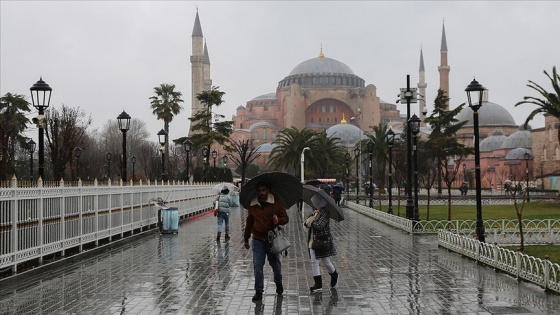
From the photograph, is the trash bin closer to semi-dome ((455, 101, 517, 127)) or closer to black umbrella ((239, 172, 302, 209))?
black umbrella ((239, 172, 302, 209))

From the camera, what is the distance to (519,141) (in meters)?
77.9

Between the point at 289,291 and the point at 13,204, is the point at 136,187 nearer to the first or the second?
the point at 13,204

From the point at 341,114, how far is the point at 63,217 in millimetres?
100292

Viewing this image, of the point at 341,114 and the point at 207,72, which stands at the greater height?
the point at 207,72

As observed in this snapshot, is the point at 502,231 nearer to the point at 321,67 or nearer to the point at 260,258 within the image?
the point at 260,258

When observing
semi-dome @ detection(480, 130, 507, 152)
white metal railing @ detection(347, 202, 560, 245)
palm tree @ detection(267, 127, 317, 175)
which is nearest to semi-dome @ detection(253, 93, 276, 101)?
semi-dome @ detection(480, 130, 507, 152)

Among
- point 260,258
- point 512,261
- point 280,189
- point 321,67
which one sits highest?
point 321,67

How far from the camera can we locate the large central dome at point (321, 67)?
11469 centimetres

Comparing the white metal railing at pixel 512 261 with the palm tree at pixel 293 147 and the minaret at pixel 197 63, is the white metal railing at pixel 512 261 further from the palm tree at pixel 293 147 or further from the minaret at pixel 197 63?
the minaret at pixel 197 63

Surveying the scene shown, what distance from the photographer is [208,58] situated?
104812 millimetres

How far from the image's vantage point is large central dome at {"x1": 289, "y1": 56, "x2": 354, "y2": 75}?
11469cm

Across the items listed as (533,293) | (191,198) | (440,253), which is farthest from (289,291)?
(191,198)

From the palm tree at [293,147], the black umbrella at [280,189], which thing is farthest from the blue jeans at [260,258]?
the palm tree at [293,147]

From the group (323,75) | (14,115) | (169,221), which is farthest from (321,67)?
(169,221)
